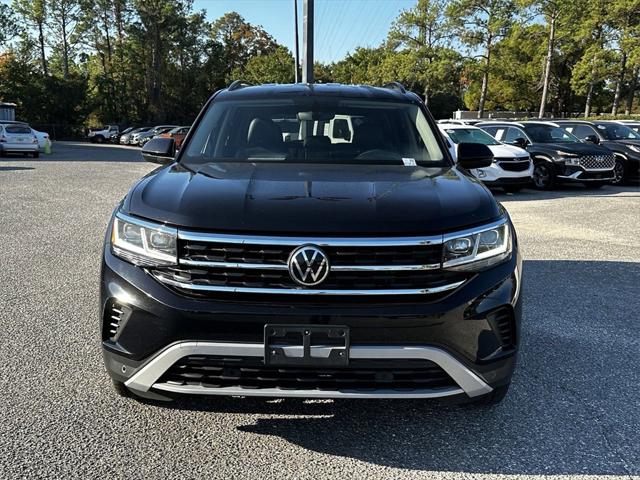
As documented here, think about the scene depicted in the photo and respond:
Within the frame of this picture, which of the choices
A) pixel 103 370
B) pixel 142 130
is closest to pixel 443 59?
pixel 142 130

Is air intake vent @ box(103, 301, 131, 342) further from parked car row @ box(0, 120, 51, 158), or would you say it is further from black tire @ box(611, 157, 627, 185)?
parked car row @ box(0, 120, 51, 158)

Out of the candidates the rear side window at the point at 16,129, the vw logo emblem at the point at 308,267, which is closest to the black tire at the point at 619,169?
the vw logo emblem at the point at 308,267

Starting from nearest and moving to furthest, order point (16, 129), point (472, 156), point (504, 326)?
point (504, 326) < point (472, 156) < point (16, 129)

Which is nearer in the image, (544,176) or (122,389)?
(122,389)

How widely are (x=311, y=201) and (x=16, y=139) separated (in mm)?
24271

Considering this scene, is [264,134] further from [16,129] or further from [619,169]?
[16,129]

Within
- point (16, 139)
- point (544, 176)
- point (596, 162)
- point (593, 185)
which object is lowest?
point (593, 185)

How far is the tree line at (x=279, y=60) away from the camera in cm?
4006

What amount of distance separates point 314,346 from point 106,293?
0.99 metres

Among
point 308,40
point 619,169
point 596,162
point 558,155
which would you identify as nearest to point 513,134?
point 558,155

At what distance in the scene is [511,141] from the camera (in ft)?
47.9

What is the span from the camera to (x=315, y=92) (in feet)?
13.8

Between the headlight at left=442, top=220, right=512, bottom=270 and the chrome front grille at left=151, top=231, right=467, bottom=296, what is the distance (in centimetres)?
6

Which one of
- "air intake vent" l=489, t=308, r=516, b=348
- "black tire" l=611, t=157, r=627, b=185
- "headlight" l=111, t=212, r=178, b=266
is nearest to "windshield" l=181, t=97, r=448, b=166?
"headlight" l=111, t=212, r=178, b=266
